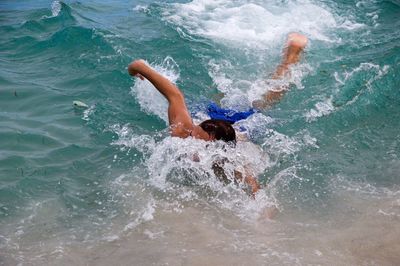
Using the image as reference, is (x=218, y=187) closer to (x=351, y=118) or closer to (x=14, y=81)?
(x=351, y=118)

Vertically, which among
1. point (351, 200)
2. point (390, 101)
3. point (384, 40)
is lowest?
point (351, 200)

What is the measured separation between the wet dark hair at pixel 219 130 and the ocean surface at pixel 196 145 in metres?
0.14

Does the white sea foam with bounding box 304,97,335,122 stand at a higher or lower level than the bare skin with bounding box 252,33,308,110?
lower

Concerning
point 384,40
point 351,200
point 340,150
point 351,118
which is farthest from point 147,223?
point 384,40

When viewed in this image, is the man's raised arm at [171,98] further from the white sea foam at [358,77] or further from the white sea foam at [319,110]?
the white sea foam at [358,77]

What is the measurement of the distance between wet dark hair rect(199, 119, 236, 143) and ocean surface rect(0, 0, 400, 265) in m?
0.14

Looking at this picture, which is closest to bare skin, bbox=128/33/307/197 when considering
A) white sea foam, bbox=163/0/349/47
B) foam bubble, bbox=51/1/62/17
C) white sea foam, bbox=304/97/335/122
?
white sea foam, bbox=304/97/335/122

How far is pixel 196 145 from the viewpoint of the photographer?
15.6ft

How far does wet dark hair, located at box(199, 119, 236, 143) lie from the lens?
15.0 ft

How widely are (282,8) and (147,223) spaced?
663cm

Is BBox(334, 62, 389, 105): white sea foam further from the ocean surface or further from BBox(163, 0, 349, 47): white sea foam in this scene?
BBox(163, 0, 349, 47): white sea foam

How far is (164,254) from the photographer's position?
11.7 ft

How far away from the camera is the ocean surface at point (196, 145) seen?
373 cm

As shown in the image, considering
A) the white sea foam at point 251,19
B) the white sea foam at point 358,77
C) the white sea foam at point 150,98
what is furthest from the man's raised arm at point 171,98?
the white sea foam at point 251,19
